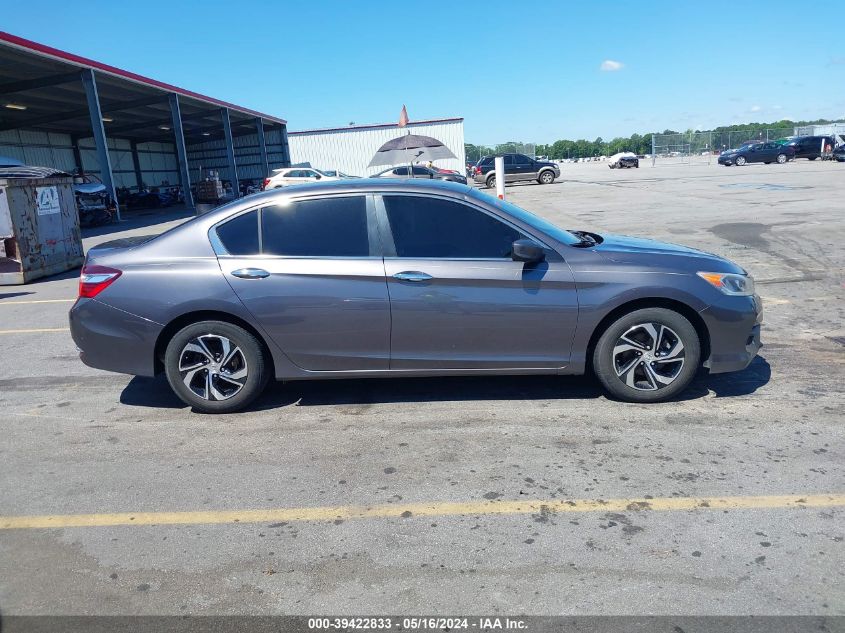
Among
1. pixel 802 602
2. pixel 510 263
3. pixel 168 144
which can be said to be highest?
pixel 168 144

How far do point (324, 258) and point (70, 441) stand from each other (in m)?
2.13

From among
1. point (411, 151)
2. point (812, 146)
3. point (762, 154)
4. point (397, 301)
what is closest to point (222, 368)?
point (397, 301)

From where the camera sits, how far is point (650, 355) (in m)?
4.29

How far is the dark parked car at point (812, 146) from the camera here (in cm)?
4191

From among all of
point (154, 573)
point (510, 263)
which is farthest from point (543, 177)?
point (154, 573)

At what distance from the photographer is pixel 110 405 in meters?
4.82

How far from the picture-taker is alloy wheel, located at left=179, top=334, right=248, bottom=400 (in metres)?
4.37

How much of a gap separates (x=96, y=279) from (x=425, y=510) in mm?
2974

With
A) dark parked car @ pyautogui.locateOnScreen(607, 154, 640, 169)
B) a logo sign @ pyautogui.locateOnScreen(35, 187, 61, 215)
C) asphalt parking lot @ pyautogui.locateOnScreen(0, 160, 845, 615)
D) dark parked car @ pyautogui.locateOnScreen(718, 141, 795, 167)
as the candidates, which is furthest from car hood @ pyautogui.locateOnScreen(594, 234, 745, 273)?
dark parked car @ pyautogui.locateOnScreen(607, 154, 640, 169)

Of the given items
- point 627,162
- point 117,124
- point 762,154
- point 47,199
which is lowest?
point 47,199

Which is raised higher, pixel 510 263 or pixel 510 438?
pixel 510 263

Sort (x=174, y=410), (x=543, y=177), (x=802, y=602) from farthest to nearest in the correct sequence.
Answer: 1. (x=543, y=177)
2. (x=174, y=410)
3. (x=802, y=602)

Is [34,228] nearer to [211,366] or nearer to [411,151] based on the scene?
[211,366]

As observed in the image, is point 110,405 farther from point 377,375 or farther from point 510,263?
point 510,263
